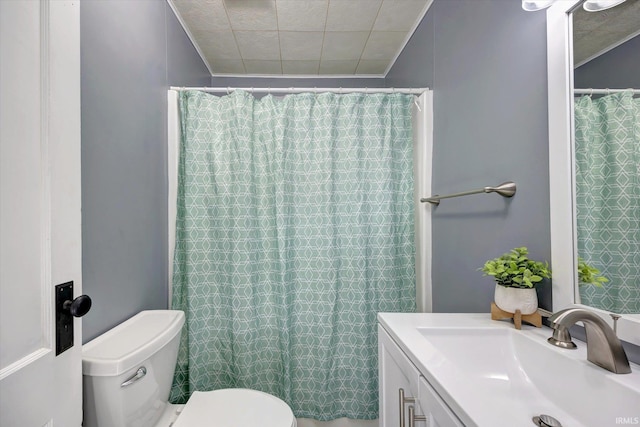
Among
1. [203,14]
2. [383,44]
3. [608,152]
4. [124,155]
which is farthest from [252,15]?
[608,152]

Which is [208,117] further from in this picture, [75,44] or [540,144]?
[540,144]

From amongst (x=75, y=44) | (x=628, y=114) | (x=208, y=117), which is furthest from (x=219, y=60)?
(x=628, y=114)

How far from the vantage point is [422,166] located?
157cm

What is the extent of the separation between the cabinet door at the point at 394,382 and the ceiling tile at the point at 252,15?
1827 mm

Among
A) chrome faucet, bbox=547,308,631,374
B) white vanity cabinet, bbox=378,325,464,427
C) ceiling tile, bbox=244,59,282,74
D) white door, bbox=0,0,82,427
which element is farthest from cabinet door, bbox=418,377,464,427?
ceiling tile, bbox=244,59,282,74

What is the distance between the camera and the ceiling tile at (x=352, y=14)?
1.58m

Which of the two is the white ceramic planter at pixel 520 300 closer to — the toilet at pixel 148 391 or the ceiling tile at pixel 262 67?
the toilet at pixel 148 391

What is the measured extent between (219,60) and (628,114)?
2.36 meters

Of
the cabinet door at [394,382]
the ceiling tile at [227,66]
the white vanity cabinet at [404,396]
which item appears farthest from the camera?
the ceiling tile at [227,66]

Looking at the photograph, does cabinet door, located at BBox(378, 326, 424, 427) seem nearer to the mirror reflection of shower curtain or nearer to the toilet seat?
the toilet seat

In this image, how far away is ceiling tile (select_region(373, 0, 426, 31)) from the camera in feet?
5.16

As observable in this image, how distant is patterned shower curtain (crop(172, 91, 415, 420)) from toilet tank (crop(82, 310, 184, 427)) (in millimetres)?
443

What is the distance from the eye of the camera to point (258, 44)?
76.8 inches

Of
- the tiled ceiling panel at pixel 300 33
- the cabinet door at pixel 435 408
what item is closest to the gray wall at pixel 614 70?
the cabinet door at pixel 435 408
